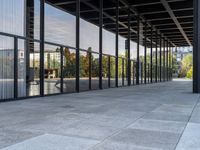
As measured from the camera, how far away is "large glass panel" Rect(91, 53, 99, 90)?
18.8 metres

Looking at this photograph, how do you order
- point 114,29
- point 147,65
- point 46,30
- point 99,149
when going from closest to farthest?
point 99,149
point 46,30
point 114,29
point 147,65

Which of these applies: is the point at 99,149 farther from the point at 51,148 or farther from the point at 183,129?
the point at 183,129

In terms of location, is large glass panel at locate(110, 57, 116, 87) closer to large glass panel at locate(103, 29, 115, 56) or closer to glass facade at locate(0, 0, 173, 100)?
glass facade at locate(0, 0, 173, 100)

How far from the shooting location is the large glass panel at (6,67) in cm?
1093

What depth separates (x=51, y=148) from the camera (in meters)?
4.30

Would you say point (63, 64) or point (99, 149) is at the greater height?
point (63, 64)

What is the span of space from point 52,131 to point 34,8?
31.4 ft

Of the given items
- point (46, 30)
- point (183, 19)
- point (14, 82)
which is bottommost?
point (14, 82)

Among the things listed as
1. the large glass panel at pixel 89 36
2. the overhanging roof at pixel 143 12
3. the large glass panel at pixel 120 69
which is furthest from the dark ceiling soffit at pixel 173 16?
the large glass panel at pixel 89 36

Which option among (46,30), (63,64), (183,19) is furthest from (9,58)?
(183,19)

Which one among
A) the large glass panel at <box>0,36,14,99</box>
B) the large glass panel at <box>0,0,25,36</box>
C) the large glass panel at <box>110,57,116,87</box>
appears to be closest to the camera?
the large glass panel at <box>0,36,14,99</box>

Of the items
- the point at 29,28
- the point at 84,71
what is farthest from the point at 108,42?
the point at 29,28

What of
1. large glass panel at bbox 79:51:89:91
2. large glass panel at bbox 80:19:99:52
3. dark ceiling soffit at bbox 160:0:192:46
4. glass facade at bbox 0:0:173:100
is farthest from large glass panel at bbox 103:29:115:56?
dark ceiling soffit at bbox 160:0:192:46

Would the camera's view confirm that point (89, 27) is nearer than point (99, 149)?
No
